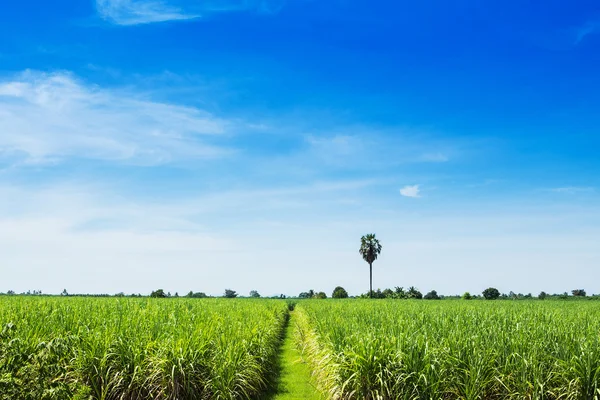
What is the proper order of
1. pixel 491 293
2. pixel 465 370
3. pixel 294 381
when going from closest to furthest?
pixel 465 370, pixel 294 381, pixel 491 293

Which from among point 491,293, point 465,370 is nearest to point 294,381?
point 465,370

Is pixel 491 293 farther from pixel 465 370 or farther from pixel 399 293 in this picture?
pixel 465 370

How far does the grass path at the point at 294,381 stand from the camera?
1091 centimetres

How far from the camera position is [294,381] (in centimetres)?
1245

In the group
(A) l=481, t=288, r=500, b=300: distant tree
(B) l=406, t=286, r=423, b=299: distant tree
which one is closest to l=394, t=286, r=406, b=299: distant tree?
(B) l=406, t=286, r=423, b=299: distant tree

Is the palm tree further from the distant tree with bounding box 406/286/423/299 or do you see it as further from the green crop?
the green crop

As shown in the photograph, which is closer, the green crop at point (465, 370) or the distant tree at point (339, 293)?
the green crop at point (465, 370)

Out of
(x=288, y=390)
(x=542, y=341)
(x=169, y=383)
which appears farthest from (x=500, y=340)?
(x=169, y=383)

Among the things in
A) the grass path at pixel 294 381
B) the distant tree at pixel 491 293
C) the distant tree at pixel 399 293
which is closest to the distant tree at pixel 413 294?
the distant tree at pixel 399 293

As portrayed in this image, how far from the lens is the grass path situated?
1091cm

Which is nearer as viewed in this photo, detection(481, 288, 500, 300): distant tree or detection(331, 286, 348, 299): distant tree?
detection(331, 286, 348, 299): distant tree

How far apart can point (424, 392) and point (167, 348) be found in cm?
483

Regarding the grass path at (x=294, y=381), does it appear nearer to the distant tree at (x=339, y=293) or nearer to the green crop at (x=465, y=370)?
the green crop at (x=465, y=370)

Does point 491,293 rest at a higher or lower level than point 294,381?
higher
